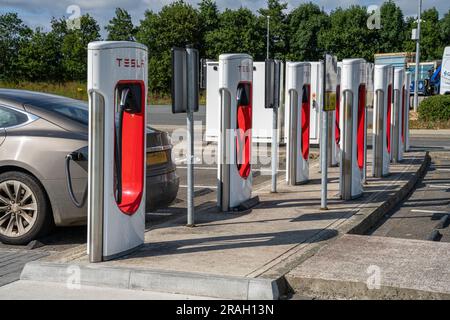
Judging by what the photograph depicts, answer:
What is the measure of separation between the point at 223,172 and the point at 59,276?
3.08 m

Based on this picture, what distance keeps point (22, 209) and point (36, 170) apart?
458mm

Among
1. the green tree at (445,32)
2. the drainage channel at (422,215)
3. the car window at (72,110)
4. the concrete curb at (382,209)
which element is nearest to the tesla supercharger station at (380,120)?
the concrete curb at (382,209)

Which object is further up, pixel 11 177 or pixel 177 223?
pixel 11 177

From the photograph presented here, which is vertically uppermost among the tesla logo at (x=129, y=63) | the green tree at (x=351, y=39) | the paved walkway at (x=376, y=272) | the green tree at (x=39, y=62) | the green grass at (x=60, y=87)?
the green tree at (x=351, y=39)

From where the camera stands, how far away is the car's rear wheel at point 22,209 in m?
6.58

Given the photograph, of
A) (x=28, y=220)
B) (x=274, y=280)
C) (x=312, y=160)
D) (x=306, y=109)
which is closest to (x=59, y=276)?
(x=28, y=220)

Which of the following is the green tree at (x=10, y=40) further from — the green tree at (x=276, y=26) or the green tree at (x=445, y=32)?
the green tree at (x=445, y=32)

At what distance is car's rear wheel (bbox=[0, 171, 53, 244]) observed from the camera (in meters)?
6.58

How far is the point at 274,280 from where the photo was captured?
504cm

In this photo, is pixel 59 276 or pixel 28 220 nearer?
pixel 59 276

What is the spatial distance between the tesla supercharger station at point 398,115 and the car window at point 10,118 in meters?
8.10

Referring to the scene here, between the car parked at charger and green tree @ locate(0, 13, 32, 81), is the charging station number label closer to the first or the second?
the car parked at charger

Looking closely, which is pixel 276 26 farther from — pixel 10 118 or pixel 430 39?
pixel 10 118

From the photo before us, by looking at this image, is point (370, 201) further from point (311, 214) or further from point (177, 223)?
point (177, 223)
